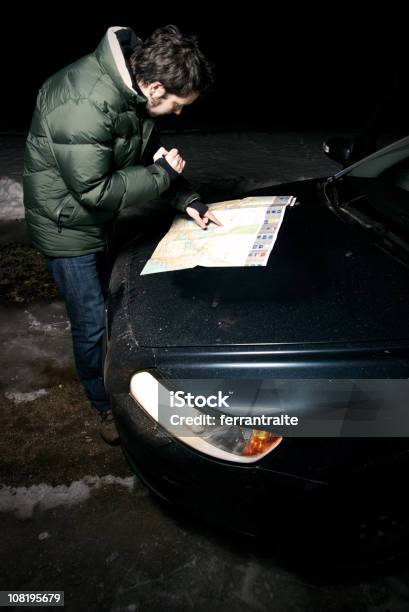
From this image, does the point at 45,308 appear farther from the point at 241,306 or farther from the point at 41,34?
the point at 41,34

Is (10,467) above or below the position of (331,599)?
below

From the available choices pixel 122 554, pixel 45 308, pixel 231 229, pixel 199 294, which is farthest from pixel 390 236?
pixel 45 308

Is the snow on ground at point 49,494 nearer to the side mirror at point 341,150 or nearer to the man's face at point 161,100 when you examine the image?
the man's face at point 161,100

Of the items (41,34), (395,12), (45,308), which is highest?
(395,12)

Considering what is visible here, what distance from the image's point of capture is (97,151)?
1565 millimetres

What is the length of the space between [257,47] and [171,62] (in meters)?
11.3

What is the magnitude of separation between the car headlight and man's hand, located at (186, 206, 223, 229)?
0.83 meters

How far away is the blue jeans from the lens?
1.92 metres

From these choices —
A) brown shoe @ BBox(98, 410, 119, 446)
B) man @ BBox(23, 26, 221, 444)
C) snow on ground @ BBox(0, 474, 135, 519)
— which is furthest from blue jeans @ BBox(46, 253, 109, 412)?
snow on ground @ BBox(0, 474, 135, 519)

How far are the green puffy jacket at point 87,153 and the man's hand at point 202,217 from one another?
0.75ft

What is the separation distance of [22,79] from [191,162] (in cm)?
711

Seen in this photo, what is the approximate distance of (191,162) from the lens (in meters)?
5.40

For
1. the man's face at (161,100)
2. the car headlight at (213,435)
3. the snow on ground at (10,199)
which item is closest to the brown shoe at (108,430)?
the car headlight at (213,435)

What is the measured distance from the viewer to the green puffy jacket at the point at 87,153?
5.08 feet
